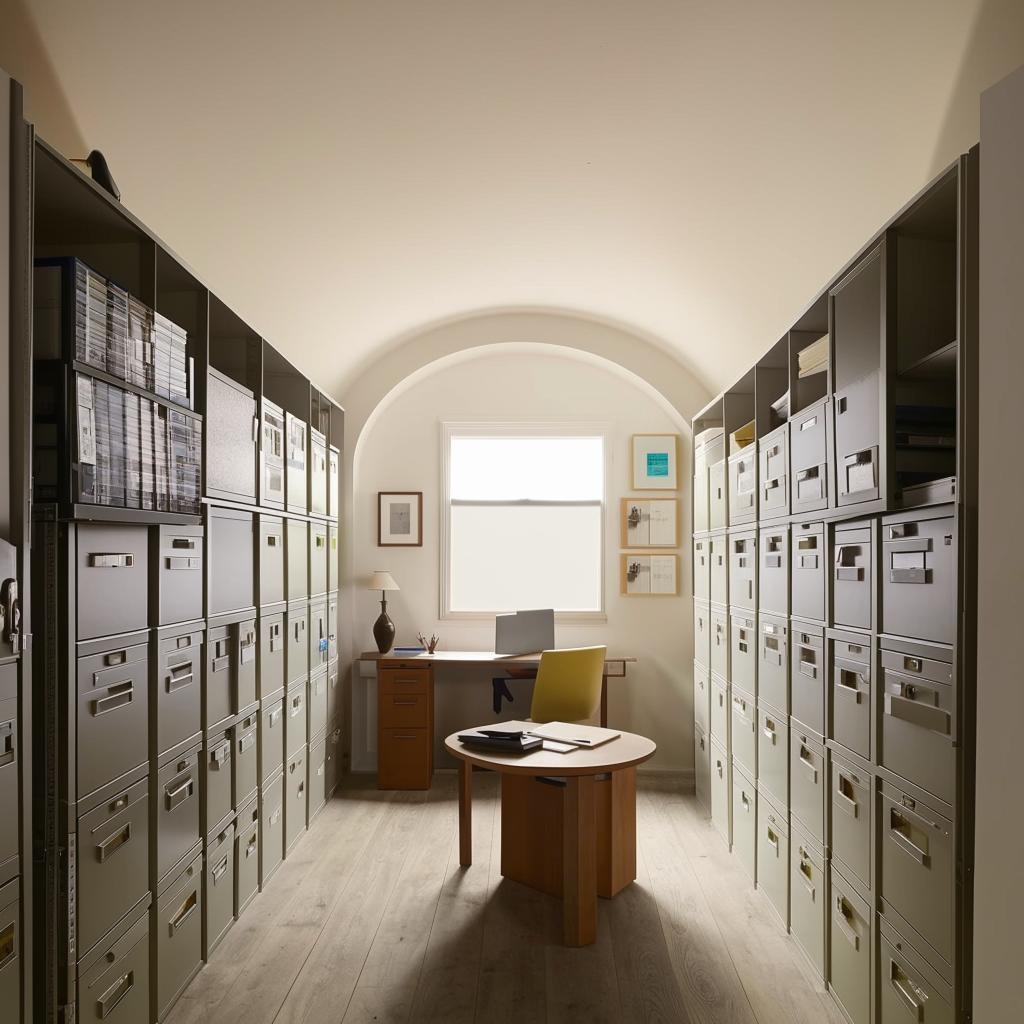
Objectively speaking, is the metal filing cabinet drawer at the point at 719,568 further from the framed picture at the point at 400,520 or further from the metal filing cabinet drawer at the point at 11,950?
the metal filing cabinet drawer at the point at 11,950

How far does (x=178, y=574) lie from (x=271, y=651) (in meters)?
1.23

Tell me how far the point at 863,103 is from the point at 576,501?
3.79 metres

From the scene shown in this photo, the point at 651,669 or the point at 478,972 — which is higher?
the point at 651,669

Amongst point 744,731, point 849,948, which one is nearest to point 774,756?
point 744,731

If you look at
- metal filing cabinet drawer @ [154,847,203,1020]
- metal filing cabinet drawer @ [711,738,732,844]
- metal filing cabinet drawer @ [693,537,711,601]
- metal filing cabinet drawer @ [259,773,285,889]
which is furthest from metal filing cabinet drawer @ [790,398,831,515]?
metal filing cabinet drawer @ [259,773,285,889]

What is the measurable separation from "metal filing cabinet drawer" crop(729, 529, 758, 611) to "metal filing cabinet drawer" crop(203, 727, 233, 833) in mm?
2334

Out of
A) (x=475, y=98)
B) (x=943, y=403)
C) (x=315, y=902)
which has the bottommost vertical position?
(x=315, y=902)

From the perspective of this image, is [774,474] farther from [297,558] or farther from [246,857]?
[246,857]

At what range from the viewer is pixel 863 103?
2812mm

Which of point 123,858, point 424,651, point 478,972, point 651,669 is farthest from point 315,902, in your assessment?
point 651,669

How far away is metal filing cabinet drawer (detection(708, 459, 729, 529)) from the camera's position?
14.9 feet

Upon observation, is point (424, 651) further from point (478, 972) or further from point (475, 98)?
point (475, 98)

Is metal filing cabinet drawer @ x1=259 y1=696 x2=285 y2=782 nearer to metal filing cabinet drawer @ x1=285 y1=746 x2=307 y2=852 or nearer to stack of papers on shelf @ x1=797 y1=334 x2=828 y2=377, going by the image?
metal filing cabinet drawer @ x1=285 y1=746 x2=307 y2=852

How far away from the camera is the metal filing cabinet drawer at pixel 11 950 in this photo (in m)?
1.81
